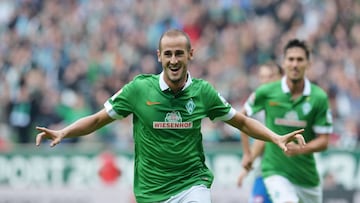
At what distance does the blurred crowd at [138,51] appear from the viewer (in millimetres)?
18172

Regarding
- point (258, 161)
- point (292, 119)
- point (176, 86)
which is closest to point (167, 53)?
point (176, 86)

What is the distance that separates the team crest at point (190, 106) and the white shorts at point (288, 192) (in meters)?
2.47

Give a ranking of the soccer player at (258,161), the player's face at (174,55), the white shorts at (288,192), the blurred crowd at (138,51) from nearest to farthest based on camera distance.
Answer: the player's face at (174,55)
the white shorts at (288,192)
the soccer player at (258,161)
the blurred crowd at (138,51)

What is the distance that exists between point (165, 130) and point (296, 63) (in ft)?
9.20

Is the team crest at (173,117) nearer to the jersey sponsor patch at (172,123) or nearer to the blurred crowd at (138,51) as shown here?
the jersey sponsor patch at (172,123)

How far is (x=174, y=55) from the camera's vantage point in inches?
318

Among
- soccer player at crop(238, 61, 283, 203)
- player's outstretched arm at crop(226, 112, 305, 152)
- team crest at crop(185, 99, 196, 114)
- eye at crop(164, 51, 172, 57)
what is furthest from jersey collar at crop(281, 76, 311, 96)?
eye at crop(164, 51, 172, 57)

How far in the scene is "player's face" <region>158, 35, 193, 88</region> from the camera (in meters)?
8.09

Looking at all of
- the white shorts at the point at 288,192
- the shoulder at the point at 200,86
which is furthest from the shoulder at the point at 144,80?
the white shorts at the point at 288,192

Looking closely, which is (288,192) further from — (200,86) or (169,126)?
(169,126)

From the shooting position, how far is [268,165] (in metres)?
10.7

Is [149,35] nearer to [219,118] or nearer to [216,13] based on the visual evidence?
[216,13]

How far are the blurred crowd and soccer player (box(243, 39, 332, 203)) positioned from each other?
247 inches

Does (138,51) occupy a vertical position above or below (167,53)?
above
